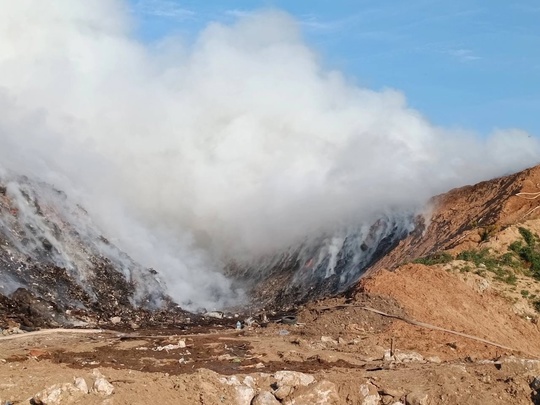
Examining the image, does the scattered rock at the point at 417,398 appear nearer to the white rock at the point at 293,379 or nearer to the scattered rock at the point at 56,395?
the white rock at the point at 293,379

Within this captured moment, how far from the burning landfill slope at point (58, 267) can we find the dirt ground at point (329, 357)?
286 centimetres

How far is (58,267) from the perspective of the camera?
2319 centimetres

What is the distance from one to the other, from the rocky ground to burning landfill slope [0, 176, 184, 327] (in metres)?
0.30

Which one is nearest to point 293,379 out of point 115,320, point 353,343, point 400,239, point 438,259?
point 353,343

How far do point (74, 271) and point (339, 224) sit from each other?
13.3m

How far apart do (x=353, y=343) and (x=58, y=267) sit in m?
12.4

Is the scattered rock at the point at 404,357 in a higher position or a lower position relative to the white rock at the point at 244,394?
lower

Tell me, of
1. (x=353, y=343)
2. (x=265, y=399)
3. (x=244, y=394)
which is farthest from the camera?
(x=353, y=343)

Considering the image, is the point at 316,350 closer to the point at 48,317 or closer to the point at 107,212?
the point at 48,317

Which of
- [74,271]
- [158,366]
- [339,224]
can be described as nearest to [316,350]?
[158,366]

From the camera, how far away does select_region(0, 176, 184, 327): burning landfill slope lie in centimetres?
1942

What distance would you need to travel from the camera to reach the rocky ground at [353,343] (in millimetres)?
10617

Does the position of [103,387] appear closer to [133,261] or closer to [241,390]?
[241,390]

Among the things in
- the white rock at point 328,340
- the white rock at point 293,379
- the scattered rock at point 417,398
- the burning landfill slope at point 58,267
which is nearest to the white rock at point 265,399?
the white rock at point 293,379
